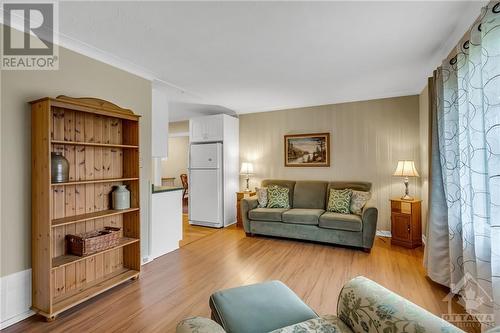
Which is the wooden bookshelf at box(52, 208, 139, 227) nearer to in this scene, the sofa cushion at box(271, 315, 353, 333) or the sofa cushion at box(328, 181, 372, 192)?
the sofa cushion at box(271, 315, 353, 333)

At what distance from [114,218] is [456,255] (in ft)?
11.1

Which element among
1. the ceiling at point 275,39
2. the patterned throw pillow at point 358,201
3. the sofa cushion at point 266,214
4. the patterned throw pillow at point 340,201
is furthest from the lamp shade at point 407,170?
the sofa cushion at point 266,214

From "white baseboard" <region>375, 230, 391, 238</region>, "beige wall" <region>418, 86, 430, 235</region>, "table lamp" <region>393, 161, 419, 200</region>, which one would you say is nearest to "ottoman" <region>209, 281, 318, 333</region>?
"table lamp" <region>393, 161, 419, 200</region>

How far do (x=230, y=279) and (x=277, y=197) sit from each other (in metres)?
1.96

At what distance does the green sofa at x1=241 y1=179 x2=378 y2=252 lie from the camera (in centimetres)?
347

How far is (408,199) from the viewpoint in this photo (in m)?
3.65

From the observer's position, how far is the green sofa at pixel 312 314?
963mm

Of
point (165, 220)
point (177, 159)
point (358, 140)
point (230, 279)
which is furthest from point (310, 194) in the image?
point (177, 159)

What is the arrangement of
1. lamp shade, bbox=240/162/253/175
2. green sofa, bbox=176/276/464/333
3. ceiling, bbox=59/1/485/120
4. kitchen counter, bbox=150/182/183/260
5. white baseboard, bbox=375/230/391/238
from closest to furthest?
1. green sofa, bbox=176/276/464/333
2. ceiling, bbox=59/1/485/120
3. kitchen counter, bbox=150/182/183/260
4. white baseboard, bbox=375/230/391/238
5. lamp shade, bbox=240/162/253/175

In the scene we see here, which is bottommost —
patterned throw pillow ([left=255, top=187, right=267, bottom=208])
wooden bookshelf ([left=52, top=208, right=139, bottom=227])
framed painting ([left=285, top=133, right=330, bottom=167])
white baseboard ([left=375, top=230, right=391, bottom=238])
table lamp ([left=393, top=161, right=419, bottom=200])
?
white baseboard ([left=375, top=230, right=391, bottom=238])

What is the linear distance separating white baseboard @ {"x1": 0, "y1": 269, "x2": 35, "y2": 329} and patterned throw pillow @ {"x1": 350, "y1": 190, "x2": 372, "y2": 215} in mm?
3840

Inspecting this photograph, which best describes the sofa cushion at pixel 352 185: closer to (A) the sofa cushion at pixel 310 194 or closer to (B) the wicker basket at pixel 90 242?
(A) the sofa cushion at pixel 310 194

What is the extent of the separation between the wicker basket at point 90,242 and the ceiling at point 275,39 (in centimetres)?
184

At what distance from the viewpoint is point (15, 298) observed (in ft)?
6.54
